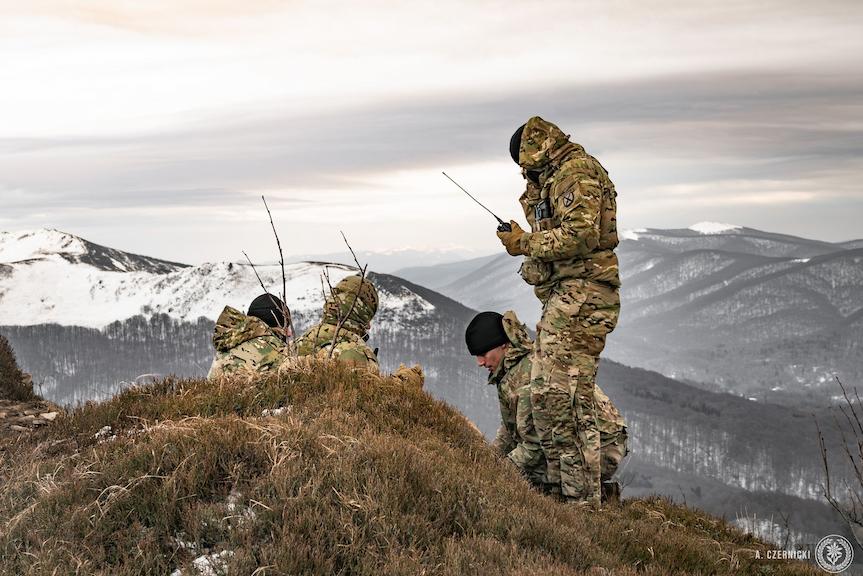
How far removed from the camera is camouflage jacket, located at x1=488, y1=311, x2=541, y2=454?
7.81 metres

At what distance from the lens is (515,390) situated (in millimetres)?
7996

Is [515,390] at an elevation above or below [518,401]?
above

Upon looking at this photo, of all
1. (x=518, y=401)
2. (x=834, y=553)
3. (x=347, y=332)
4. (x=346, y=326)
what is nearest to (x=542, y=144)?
(x=518, y=401)

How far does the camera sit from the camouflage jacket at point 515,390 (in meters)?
7.81

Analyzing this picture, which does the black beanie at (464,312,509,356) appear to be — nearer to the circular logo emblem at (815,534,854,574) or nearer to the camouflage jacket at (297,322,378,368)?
the camouflage jacket at (297,322,378,368)

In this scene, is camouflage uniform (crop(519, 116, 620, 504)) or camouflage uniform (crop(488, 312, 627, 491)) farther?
camouflage uniform (crop(488, 312, 627, 491))

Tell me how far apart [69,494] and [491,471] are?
3297mm

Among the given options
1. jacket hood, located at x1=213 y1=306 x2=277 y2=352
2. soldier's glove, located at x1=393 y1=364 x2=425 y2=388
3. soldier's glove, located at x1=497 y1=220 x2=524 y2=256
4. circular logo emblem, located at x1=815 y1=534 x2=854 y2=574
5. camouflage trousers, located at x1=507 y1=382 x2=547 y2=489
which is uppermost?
soldier's glove, located at x1=497 y1=220 x2=524 y2=256

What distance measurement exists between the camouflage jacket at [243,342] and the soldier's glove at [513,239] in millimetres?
3827

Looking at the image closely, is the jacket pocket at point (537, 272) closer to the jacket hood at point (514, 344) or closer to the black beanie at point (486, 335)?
the jacket hood at point (514, 344)

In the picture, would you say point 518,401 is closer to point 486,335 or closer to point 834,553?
point 486,335

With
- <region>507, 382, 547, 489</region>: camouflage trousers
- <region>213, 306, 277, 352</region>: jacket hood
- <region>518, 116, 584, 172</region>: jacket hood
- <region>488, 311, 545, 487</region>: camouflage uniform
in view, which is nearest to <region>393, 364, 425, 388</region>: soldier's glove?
<region>488, 311, 545, 487</region>: camouflage uniform

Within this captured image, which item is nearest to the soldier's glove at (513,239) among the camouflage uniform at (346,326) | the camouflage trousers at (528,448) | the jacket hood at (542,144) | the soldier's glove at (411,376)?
the jacket hood at (542,144)

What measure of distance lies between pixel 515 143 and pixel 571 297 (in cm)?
190
